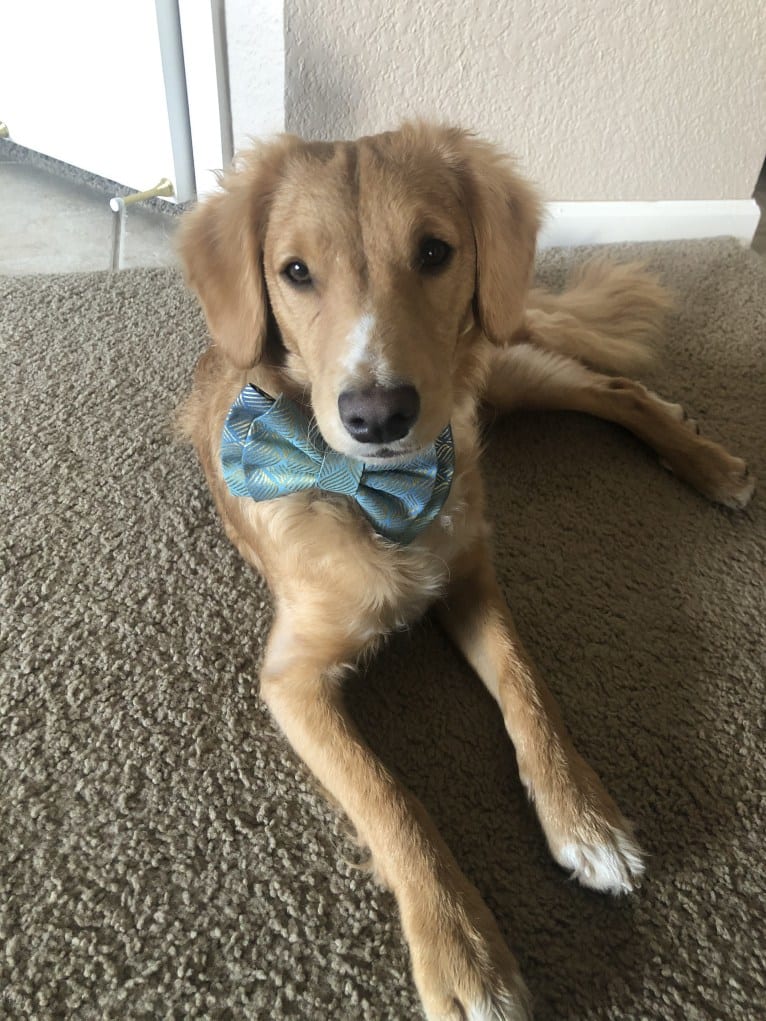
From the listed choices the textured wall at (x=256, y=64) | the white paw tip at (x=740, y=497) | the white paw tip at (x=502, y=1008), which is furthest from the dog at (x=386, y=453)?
the textured wall at (x=256, y=64)

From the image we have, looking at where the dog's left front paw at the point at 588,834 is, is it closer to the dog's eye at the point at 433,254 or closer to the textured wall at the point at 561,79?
the dog's eye at the point at 433,254

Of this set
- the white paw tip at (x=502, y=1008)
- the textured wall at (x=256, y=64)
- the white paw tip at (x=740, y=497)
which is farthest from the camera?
the textured wall at (x=256, y=64)

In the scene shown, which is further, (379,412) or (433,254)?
(433,254)

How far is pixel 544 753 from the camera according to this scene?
129 cm

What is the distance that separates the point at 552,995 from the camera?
1.11m

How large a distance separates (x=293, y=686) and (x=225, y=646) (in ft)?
0.83

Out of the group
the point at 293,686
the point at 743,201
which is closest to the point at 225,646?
the point at 293,686

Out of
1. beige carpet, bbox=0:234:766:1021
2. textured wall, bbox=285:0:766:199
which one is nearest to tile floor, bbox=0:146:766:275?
textured wall, bbox=285:0:766:199

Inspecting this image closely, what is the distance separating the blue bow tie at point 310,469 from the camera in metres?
1.37

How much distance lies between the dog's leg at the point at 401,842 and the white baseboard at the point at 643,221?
7.36ft

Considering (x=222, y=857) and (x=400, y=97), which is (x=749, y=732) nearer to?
(x=222, y=857)

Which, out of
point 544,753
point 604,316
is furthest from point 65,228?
point 544,753

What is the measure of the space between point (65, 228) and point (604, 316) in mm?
2267

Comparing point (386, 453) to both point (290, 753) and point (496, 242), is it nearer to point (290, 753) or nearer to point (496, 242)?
point (496, 242)
